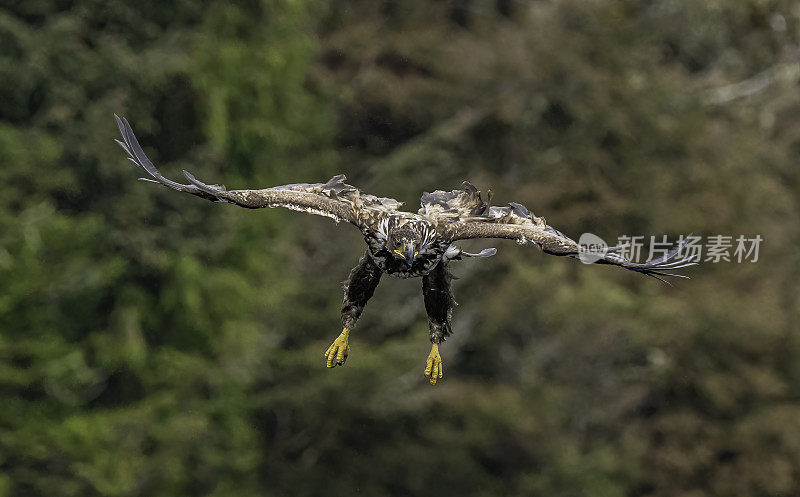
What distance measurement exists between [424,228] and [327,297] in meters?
19.2

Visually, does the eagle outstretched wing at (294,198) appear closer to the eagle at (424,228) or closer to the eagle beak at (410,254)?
the eagle at (424,228)

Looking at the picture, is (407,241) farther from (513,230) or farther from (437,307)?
(437,307)

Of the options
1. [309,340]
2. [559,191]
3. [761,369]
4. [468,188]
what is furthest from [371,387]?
[468,188]

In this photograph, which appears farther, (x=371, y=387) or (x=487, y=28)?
(x=487, y=28)

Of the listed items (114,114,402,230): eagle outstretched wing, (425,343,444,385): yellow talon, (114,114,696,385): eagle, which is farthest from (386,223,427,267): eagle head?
(425,343,444,385): yellow talon

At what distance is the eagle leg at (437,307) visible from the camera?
42.3ft

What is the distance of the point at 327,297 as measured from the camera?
101 ft

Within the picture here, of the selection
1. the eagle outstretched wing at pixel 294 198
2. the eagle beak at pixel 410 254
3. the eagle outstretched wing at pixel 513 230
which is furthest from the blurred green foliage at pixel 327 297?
the eagle beak at pixel 410 254

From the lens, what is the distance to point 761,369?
3089cm

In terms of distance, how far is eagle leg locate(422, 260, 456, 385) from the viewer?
1290 centimetres

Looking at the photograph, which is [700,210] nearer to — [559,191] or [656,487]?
[559,191]

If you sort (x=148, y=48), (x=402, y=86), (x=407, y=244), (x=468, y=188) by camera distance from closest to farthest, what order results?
1. (x=407, y=244)
2. (x=468, y=188)
3. (x=148, y=48)
4. (x=402, y=86)

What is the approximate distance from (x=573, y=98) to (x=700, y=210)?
14.3 feet

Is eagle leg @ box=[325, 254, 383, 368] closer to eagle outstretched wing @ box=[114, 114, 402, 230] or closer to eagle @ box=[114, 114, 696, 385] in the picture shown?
eagle @ box=[114, 114, 696, 385]
